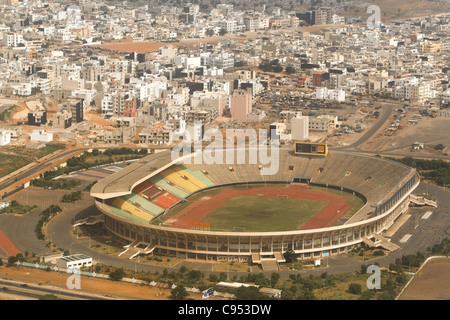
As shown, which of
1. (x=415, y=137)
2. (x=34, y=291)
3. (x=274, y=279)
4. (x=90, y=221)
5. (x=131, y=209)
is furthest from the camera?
(x=415, y=137)

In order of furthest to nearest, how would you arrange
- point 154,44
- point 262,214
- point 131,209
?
point 154,44, point 262,214, point 131,209

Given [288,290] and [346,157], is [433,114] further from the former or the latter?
[288,290]

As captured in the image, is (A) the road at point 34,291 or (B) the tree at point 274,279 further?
(B) the tree at point 274,279

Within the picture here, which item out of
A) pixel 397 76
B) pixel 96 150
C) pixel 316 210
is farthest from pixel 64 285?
pixel 397 76

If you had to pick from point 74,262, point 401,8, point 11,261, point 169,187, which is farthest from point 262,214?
point 401,8

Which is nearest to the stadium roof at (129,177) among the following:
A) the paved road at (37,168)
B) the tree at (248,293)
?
the paved road at (37,168)

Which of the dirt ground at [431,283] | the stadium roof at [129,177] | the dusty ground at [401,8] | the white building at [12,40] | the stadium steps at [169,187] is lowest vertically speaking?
the dirt ground at [431,283]

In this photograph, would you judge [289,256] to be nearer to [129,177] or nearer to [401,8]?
[129,177]

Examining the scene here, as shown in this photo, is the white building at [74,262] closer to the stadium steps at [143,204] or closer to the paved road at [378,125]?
the stadium steps at [143,204]
